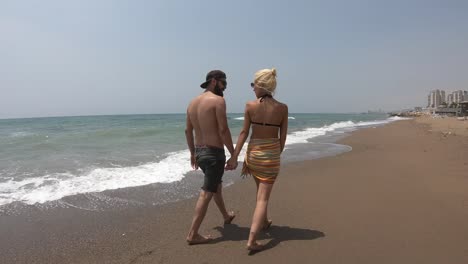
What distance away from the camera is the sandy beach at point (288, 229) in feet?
9.70

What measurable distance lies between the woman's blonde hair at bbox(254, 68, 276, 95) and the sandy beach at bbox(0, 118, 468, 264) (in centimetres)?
163

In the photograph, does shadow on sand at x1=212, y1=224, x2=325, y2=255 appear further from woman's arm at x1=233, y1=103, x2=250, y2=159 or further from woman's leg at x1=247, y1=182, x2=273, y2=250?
woman's arm at x1=233, y1=103, x2=250, y2=159

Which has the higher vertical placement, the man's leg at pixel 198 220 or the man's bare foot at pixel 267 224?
the man's leg at pixel 198 220

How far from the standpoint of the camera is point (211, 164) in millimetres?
3232

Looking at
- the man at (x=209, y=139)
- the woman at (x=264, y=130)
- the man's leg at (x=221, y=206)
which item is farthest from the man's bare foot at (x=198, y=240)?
the woman at (x=264, y=130)

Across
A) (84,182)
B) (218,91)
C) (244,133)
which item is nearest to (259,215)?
(244,133)

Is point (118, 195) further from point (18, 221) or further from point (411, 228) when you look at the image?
point (411, 228)

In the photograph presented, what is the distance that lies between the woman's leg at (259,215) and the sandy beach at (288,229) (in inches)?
4.7

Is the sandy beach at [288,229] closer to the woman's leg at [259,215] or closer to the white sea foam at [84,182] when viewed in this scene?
the woman's leg at [259,215]

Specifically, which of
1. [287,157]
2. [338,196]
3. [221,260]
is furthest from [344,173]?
[221,260]

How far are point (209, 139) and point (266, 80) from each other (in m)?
0.85

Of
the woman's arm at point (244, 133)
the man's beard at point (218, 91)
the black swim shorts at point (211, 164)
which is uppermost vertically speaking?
the man's beard at point (218, 91)

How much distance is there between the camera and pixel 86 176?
6.64 m

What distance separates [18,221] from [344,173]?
582cm
